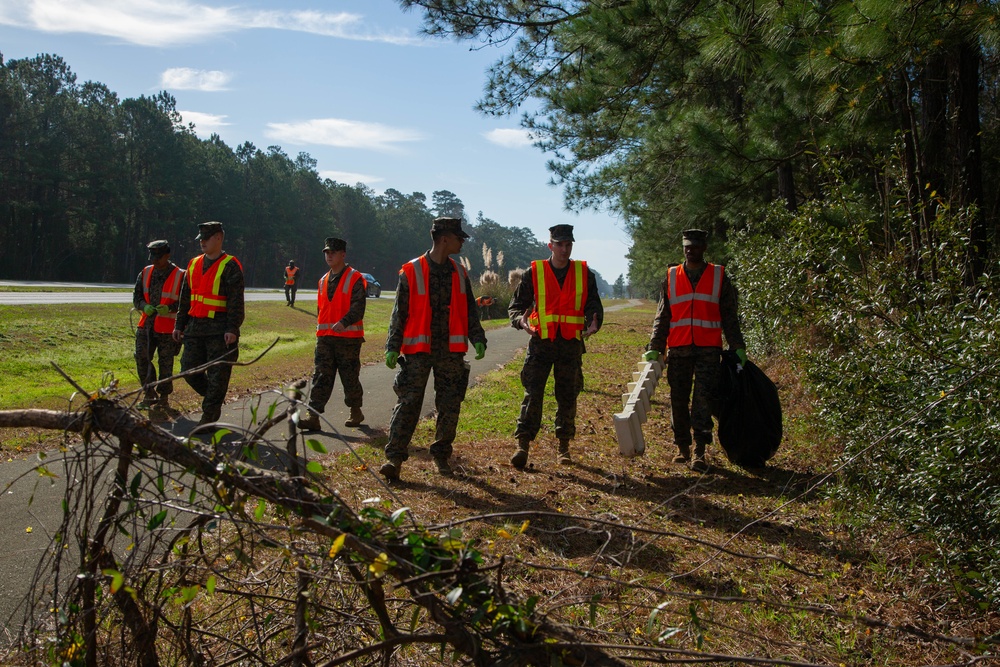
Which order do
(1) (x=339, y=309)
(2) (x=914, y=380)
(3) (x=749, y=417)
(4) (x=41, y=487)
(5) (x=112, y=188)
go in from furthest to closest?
(5) (x=112, y=188), (1) (x=339, y=309), (3) (x=749, y=417), (4) (x=41, y=487), (2) (x=914, y=380)

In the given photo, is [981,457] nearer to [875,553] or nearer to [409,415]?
[875,553]

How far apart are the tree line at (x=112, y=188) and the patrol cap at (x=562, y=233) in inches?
1150

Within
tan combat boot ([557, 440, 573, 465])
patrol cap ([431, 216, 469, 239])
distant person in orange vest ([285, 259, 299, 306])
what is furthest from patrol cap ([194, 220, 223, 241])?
distant person in orange vest ([285, 259, 299, 306])

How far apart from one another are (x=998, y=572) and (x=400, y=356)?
4.29m

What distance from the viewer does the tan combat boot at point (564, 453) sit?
7.26 metres

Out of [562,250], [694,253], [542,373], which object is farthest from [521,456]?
[694,253]

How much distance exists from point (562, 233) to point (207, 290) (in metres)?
3.57

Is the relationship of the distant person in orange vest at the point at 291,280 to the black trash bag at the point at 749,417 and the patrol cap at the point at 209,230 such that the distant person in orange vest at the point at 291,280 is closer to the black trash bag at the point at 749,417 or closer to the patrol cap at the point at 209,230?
the patrol cap at the point at 209,230

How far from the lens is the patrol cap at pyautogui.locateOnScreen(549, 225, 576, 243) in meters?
7.05

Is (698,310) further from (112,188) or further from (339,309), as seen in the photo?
(112,188)

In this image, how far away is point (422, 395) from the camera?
651 centimetres

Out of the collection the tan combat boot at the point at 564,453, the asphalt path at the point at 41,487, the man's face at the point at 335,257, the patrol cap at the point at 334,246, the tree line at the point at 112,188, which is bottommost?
the asphalt path at the point at 41,487

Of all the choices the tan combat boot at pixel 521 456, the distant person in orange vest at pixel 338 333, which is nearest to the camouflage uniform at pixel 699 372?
the tan combat boot at pixel 521 456

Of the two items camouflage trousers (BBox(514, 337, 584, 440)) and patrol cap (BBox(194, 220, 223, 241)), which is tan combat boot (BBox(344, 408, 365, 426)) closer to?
patrol cap (BBox(194, 220, 223, 241))
